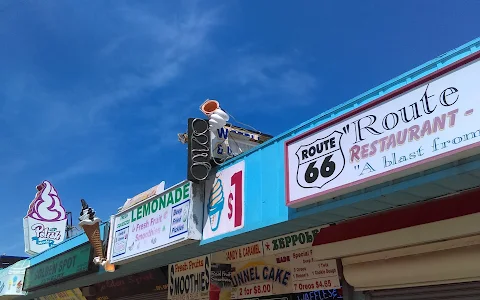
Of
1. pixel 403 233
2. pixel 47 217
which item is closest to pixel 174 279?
pixel 403 233

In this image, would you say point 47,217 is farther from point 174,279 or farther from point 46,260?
point 174,279

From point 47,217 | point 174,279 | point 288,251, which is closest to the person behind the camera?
point 288,251

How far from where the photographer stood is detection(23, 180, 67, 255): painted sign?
21.6 metres

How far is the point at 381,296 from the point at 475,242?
2061 millimetres

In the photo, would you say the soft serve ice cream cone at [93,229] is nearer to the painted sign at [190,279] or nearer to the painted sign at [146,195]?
the painted sign at [146,195]

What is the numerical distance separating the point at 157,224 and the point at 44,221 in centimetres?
1387

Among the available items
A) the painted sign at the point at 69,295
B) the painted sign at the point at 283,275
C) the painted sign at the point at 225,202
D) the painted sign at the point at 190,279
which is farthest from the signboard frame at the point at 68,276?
the painted sign at the point at 225,202

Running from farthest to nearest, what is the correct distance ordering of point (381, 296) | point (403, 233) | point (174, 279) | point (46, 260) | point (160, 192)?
point (46, 260), point (174, 279), point (160, 192), point (381, 296), point (403, 233)

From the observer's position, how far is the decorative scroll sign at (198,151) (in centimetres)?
975

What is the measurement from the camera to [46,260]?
57.3 feet

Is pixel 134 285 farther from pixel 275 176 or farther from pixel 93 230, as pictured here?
pixel 275 176

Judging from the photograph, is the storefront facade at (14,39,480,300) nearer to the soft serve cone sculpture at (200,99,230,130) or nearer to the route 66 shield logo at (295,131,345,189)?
the route 66 shield logo at (295,131,345,189)

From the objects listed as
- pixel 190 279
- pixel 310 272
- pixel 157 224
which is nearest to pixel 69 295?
pixel 190 279

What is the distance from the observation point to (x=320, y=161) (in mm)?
7188
